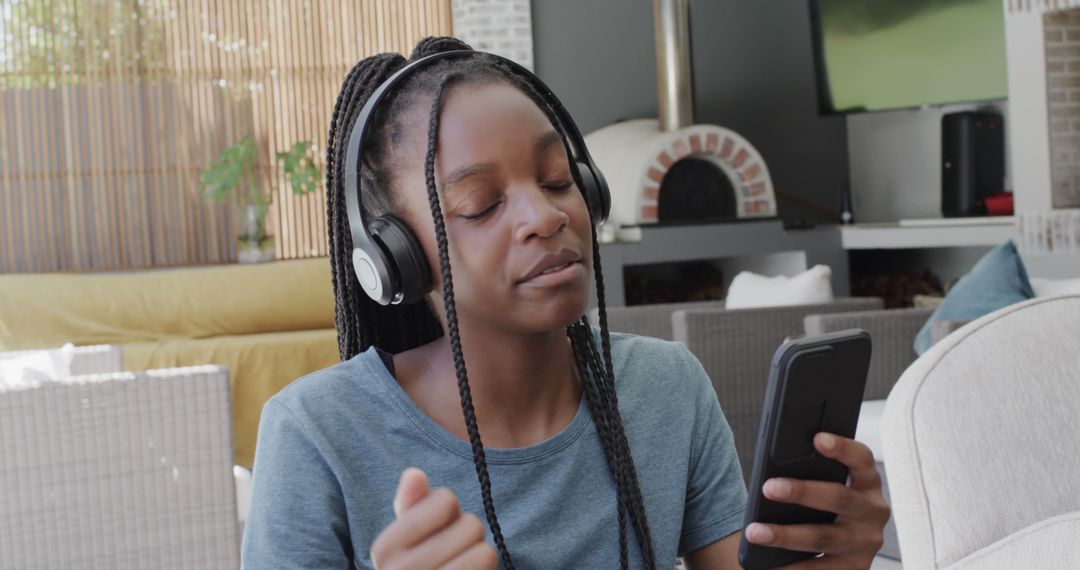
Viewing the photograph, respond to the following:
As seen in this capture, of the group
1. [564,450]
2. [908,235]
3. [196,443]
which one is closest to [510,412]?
[564,450]

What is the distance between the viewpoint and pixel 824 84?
7.24m

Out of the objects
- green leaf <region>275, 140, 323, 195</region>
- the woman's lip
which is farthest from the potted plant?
the woman's lip

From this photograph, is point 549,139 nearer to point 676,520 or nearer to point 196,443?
point 676,520

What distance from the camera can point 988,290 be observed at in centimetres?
345

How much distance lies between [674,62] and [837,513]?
20.5 ft

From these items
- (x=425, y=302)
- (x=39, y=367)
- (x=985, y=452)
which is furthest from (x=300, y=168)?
(x=985, y=452)

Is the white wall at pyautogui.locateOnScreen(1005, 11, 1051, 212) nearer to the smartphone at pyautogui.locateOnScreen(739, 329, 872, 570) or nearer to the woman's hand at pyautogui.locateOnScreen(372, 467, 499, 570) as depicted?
the smartphone at pyautogui.locateOnScreen(739, 329, 872, 570)

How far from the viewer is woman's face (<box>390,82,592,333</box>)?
928 mm

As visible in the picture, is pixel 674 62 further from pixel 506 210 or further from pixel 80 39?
pixel 506 210

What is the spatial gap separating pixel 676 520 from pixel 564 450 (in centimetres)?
11

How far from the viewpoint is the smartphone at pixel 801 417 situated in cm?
85

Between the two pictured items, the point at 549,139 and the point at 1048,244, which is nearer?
the point at 549,139

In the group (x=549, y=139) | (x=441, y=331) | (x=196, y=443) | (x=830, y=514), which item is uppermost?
(x=549, y=139)

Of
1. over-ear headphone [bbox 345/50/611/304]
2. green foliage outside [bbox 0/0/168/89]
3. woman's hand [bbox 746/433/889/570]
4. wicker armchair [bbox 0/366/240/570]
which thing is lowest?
wicker armchair [bbox 0/366/240/570]
